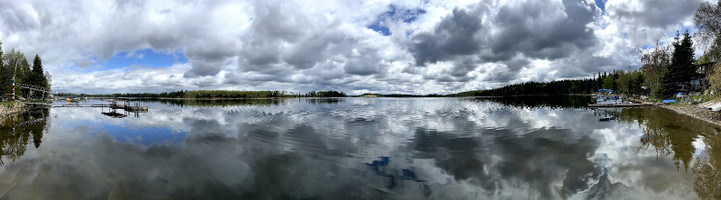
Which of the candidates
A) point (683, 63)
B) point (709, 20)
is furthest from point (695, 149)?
point (683, 63)

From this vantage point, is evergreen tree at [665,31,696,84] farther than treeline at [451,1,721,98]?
Yes

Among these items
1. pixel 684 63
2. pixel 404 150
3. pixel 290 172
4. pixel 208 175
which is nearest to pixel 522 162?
pixel 404 150

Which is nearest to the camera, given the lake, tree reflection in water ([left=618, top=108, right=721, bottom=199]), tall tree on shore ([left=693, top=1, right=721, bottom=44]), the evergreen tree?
the lake

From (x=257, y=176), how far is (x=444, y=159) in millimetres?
9386

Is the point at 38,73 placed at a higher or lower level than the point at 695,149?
higher

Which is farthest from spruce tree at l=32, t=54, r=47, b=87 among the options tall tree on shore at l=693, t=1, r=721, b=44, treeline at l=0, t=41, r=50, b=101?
tall tree on shore at l=693, t=1, r=721, b=44

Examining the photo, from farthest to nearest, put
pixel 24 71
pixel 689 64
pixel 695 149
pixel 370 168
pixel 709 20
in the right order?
pixel 24 71 → pixel 689 64 → pixel 709 20 → pixel 695 149 → pixel 370 168

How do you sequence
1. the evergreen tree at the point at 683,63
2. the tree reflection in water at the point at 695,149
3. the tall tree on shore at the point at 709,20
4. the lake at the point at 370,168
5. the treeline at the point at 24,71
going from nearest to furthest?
the lake at the point at 370,168 < the tree reflection in water at the point at 695,149 < the tall tree on shore at the point at 709,20 < the evergreen tree at the point at 683,63 < the treeline at the point at 24,71

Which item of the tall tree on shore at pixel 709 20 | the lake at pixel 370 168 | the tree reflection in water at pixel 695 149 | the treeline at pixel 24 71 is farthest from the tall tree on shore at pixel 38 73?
the tall tree on shore at pixel 709 20

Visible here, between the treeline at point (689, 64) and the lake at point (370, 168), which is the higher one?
the treeline at point (689, 64)

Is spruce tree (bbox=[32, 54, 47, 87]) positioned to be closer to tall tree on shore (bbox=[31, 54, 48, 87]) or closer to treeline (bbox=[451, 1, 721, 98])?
tall tree on shore (bbox=[31, 54, 48, 87])

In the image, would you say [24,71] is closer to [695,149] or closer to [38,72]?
[38,72]

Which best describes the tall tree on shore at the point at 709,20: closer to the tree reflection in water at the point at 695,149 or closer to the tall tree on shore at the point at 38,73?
the tree reflection in water at the point at 695,149

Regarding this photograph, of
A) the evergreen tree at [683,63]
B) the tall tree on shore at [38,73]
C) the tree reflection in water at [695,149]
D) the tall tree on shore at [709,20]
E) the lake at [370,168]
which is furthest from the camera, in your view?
the tall tree on shore at [38,73]
